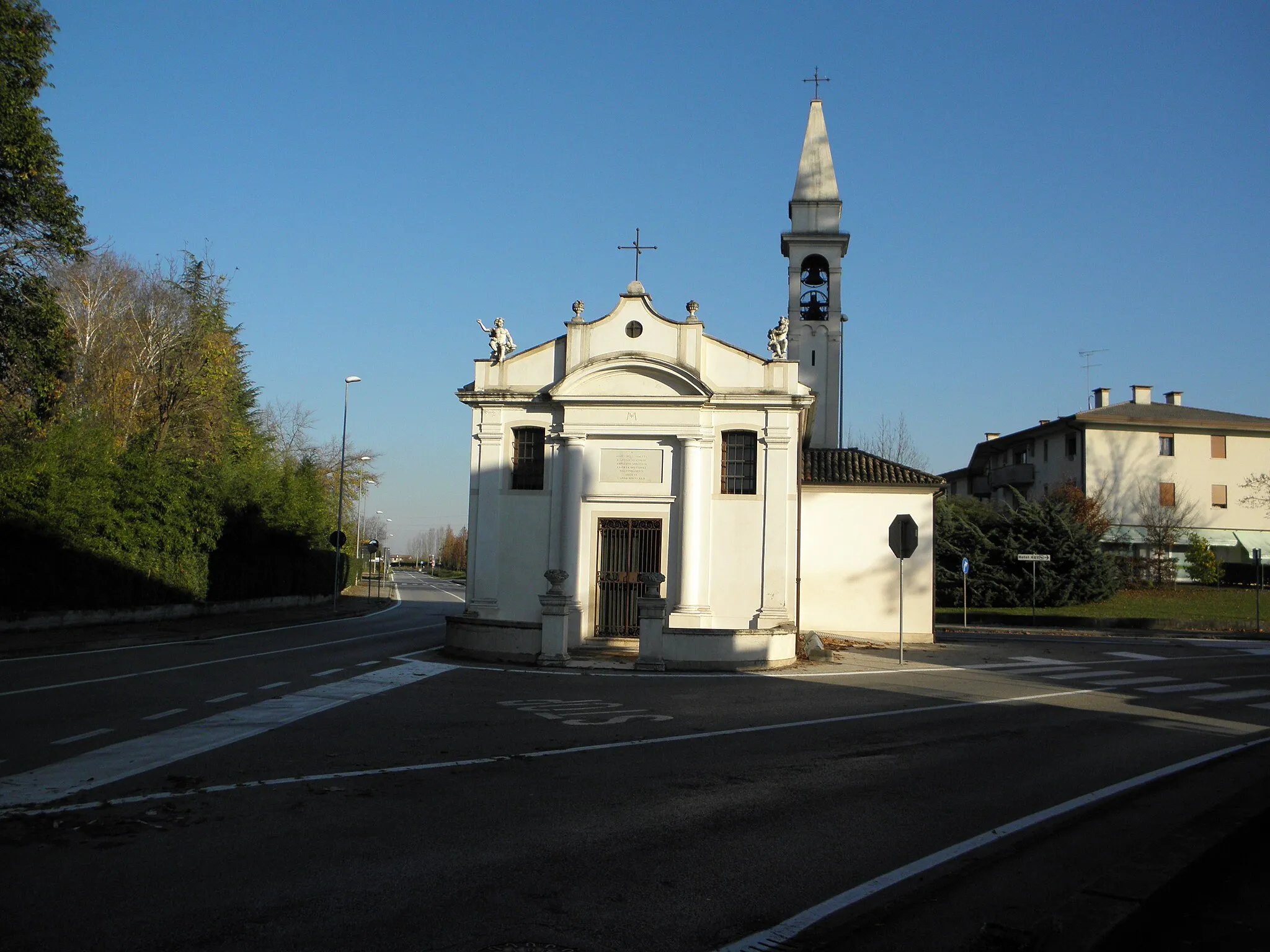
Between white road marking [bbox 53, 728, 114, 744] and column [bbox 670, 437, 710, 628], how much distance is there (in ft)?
43.6

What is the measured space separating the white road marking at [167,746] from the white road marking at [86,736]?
→ 2 cm

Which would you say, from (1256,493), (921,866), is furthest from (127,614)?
(1256,493)

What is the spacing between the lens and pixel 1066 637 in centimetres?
3098

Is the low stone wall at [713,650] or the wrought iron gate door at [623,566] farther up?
the wrought iron gate door at [623,566]

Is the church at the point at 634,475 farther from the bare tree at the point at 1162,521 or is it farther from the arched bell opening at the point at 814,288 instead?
the bare tree at the point at 1162,521

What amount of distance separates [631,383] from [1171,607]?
99.4ft

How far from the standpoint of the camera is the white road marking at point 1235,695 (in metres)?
15.4

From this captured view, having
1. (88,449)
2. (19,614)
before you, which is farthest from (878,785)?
(88,449)

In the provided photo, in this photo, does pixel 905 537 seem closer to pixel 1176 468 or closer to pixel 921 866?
pixel 921 866

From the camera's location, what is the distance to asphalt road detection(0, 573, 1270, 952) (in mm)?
4945

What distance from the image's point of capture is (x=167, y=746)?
942 centimetres

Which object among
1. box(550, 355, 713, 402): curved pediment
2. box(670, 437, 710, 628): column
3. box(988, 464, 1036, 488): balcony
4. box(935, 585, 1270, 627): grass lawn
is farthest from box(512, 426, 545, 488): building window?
box(988, 464, 1036, 488): balcony

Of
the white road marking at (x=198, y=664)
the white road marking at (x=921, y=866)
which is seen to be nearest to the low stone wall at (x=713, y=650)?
the white road marking at (x=198, y=664)

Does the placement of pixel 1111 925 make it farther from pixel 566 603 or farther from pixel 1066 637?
pixel 1066 637
